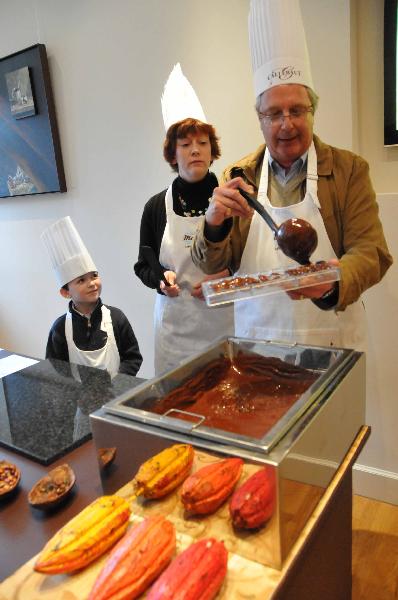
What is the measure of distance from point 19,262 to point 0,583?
276 cm

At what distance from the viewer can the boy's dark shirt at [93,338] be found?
5.77 ft

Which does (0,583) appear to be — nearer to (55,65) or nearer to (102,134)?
(102,134)

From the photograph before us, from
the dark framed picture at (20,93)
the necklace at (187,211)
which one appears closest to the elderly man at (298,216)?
the necklace at (187,211)

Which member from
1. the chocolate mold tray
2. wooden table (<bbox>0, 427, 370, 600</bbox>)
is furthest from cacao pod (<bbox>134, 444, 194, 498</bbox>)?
the chocolate mold tray

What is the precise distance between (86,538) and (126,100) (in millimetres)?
2164

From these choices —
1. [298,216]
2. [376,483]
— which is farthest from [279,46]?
[376,483]

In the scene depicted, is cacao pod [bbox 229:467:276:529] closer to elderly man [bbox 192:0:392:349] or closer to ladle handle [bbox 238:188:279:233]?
elderly man [bbox 192:0:392:349]

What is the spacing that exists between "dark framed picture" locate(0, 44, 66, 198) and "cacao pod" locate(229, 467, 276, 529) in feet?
7.88

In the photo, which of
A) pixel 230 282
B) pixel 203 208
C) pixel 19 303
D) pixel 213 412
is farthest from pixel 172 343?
pixel 19 303

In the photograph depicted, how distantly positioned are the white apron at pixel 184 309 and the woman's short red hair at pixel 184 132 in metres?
0.15

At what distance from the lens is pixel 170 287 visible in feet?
5.51

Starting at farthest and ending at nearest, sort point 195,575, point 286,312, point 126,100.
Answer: point 126,100
point 286,312
point 195,575

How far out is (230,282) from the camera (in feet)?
3.18

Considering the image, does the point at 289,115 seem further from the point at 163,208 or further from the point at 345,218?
the point at 163,208
